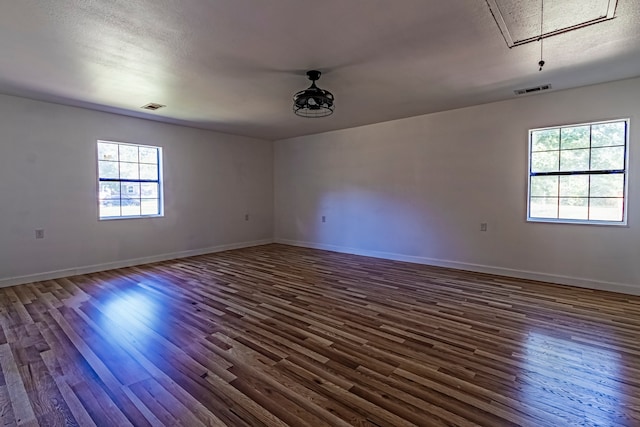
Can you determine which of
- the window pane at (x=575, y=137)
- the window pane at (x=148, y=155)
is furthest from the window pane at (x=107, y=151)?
the window pane at (x=575, y=137)

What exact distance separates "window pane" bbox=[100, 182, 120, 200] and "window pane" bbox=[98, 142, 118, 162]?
1.39 feet

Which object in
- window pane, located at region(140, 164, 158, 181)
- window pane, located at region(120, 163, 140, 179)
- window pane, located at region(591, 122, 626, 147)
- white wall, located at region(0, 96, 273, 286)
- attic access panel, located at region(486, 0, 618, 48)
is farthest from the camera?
window pane, located at region(140, 164, 158, 181)

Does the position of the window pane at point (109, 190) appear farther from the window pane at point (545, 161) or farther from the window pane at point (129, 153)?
the window pane at point (545, 161)

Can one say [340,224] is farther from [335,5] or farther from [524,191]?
[335,5]

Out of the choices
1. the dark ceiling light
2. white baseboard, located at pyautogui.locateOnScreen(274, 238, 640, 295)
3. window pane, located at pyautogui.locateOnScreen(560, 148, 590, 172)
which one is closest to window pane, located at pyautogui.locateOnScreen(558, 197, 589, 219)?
window pane, located at pyautogui.locateOnScreen(560, 148, 590, 172)

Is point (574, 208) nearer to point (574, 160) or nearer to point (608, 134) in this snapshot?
point (574, 160)

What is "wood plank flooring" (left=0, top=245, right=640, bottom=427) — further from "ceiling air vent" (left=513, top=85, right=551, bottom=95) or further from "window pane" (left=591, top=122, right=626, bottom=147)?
"ceiling air vent" (left=513, top=85, right=551, bottom=95)

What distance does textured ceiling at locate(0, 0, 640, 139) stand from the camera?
2266mm

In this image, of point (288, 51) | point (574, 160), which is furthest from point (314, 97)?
point (574, 160)

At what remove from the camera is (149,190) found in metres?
5.74

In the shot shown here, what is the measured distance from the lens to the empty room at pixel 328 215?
2.06 metres

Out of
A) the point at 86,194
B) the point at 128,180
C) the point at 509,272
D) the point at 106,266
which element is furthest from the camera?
the point at 128,180

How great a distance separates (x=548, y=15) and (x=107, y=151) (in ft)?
19.9

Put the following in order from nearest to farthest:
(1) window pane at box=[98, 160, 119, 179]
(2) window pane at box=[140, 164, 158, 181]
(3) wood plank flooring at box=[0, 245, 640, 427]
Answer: (3) wood plank flooring at box=[0, 245, 640, 427]
(1) window pane at box=[98, 160, 119, 179]
(2) window pane at box=[140, 164, 158, 181]
